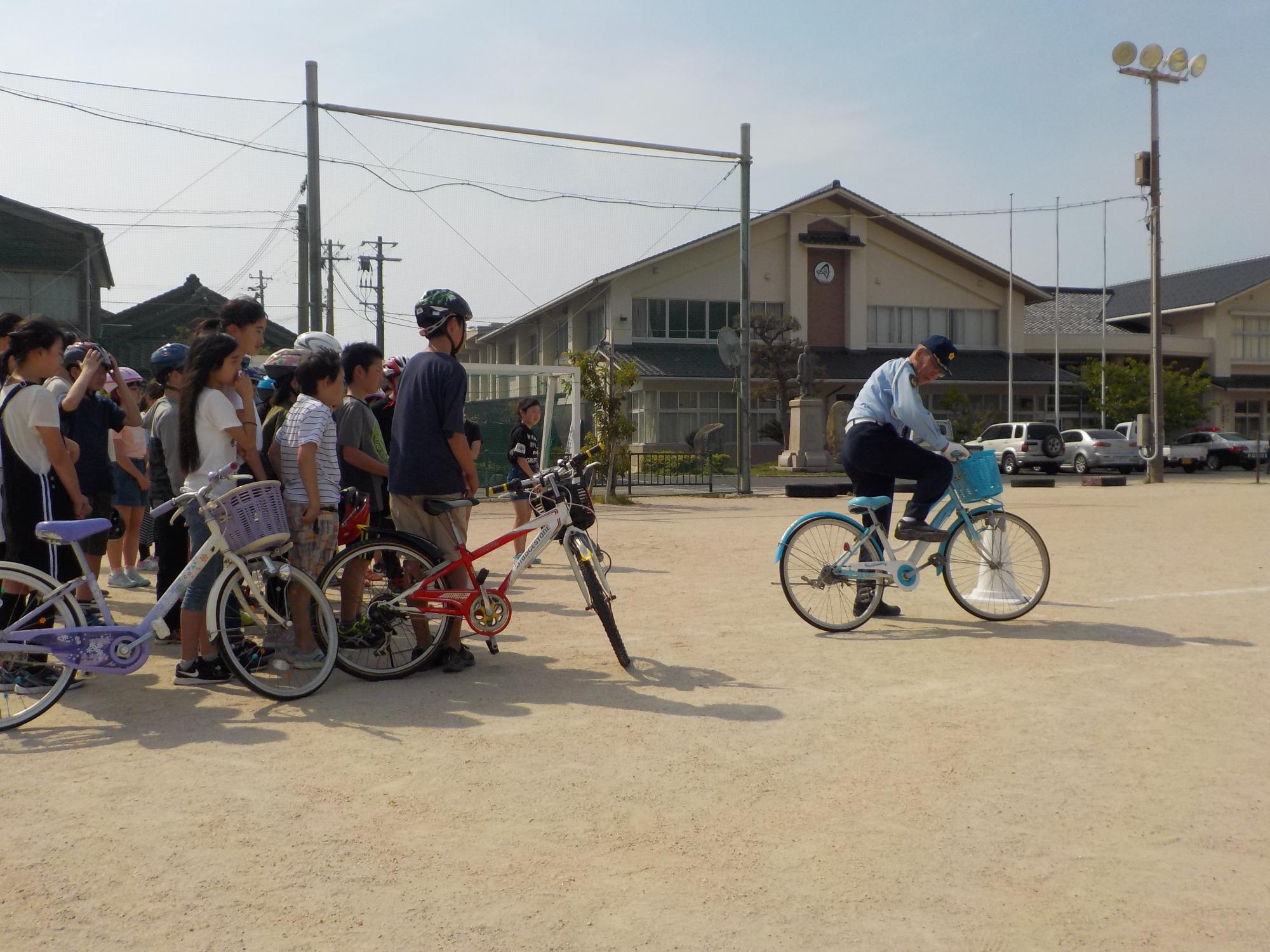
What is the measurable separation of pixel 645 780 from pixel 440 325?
2.82 m

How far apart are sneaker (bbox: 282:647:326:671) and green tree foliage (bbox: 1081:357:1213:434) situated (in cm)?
4296

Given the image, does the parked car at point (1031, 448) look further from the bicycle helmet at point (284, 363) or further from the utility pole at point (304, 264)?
the bicycle helmet at point (284, 363)

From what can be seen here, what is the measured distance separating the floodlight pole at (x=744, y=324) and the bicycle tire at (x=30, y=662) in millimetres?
17106

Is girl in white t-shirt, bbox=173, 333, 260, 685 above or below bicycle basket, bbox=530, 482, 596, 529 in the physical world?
above

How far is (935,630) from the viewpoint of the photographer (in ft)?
23.1

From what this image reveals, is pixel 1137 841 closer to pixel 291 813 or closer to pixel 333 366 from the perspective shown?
pixel 291 813

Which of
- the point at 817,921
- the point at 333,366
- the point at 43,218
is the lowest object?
the point at 817,921

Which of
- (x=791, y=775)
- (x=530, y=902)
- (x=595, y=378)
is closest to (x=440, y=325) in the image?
(x=791, y=775)

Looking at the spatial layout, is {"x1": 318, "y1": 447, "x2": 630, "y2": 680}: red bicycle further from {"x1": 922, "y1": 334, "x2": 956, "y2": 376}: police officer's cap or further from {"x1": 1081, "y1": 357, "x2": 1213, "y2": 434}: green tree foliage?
{"x1": 1081, "y1": 357, "x2": 1213, "y2": 434}: green tree foliage

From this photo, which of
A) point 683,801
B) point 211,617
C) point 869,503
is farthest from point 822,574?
point 211,617

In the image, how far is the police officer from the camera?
6957 mm

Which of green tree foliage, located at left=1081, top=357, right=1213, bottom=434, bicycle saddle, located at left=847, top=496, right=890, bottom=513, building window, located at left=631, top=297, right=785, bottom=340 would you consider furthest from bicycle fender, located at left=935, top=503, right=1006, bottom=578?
green tree foliage, located at left=1081, top=357, right=1213, bottom=434

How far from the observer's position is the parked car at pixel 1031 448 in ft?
115

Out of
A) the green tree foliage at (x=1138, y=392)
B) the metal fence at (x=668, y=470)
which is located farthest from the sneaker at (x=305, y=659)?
the green tree foliage at (x=1138, y=392)
